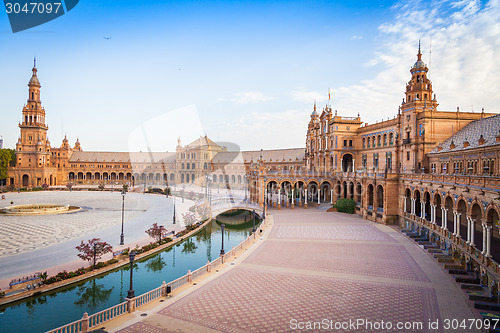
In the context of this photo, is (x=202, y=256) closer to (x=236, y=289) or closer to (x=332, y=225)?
(x=236, y=289)

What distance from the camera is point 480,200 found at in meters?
20.5

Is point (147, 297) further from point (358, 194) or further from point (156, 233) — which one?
point (358, 194)

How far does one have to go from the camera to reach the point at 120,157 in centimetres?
11494

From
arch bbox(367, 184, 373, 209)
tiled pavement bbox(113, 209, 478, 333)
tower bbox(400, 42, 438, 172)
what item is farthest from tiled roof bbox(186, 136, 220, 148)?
tiled pavement bbox(113, 209, 478, 333)

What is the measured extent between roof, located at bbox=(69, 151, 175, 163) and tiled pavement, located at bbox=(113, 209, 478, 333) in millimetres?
95857

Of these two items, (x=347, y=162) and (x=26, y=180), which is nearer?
(x=347, y=162)

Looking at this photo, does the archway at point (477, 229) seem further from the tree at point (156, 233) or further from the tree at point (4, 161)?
the tree at point (4, 161)

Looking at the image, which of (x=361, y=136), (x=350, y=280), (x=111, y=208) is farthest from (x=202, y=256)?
(x=361, y=136)

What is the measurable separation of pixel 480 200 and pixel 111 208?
55342mm

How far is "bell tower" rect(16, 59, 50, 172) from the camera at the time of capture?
94.1 metres

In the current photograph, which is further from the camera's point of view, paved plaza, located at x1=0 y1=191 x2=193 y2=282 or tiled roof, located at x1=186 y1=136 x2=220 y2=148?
tiled roof, located at x1=186 y1=136 x2=220 y2=148

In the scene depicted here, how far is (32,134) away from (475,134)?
366 feet

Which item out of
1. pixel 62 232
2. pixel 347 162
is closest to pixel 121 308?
pixel 62 232

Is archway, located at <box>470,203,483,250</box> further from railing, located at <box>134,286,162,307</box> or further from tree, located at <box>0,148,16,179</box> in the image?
tree, located at <box>0,148,16,179</box>
